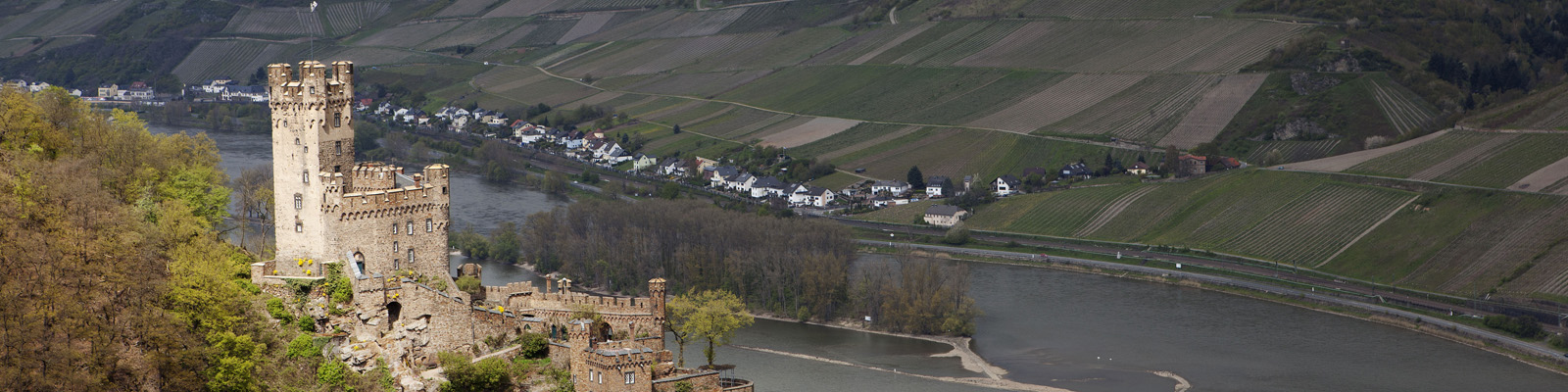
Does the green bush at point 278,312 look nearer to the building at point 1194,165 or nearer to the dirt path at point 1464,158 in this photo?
the dirt path at point 1464,158

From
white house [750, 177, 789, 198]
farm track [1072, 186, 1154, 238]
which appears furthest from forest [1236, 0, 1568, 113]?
white house [750, 177, 789, 198]

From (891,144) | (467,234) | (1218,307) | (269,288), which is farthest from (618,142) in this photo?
(269,288)

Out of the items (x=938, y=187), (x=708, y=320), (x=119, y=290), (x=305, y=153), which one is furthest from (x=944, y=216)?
(x=119, y=290)

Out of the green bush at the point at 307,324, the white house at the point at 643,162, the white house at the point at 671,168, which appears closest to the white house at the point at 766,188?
the white house at the point at 671,168

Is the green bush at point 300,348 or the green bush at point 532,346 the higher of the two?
the green bush at point 300,348

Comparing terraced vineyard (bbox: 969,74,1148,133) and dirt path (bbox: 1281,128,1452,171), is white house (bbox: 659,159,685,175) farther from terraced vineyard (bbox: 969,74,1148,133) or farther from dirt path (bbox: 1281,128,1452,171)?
dirt path (bbox: 1281,128,1452,171)

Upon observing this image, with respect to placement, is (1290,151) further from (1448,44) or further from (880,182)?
(1448,44)
